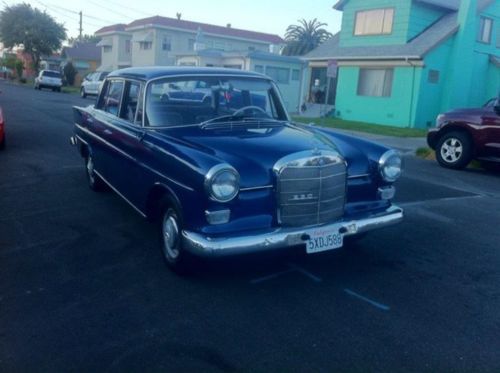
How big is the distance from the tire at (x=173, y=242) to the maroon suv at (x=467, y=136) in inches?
283

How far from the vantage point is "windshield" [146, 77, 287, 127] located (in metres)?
4.88

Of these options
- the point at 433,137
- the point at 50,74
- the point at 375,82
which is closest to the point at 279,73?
the point at 375,82

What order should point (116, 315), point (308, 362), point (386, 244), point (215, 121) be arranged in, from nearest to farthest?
point (308, 362), point (116, 315), point (215, 121), point (386, 244)

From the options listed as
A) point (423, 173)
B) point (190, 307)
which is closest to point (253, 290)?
point (190, 307)

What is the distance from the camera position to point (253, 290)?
4.07 m

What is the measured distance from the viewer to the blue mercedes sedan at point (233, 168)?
3.81 metres

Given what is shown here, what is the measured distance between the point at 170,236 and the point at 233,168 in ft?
3.02

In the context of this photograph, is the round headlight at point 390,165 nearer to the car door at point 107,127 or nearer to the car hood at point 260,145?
the car hood at point 260,145

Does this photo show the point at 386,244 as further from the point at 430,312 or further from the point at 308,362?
the point at 308,362

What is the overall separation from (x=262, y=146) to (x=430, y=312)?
182 cm

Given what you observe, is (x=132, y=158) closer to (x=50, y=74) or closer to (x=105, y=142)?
(x=105, y=142)

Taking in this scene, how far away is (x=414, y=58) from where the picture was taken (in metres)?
19.4

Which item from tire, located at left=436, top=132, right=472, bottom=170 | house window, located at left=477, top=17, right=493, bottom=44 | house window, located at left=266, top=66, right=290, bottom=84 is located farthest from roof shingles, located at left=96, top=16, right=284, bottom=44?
tire, located at left=436, top=132, right=472, bottom=170

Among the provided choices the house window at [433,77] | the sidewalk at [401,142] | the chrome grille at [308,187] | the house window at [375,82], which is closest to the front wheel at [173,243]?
the chrome grille at [308,187]
